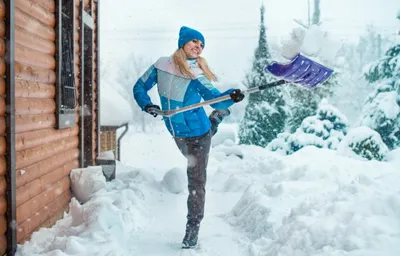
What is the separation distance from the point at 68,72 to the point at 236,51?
66227 mm

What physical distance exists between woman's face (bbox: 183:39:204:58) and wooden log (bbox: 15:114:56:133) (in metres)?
1.54

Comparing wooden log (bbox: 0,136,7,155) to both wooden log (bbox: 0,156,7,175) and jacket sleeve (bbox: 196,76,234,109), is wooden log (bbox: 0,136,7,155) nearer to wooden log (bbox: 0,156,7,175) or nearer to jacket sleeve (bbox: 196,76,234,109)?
wooden log (bbox: 0,156,7,175)

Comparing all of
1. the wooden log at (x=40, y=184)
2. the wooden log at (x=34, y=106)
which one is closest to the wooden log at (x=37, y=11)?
the wooden log at (x=34, y=106)

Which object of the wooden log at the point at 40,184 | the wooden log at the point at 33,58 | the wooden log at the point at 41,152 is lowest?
the wooden log at the point at 40,184

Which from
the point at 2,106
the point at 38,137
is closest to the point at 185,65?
the point at 2,106

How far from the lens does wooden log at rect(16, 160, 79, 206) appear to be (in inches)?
139

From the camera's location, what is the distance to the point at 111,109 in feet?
35.9

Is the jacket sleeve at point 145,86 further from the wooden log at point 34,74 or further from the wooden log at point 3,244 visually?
the wooden log at point 3,244

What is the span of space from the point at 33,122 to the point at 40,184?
66cm

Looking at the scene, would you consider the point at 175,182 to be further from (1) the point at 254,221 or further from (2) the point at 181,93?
(2) the point at 181,93

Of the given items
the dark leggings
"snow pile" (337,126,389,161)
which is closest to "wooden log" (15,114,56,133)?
the dark leggings

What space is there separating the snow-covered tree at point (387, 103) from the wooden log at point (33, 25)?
40.9 ft

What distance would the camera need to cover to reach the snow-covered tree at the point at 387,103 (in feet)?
45.7

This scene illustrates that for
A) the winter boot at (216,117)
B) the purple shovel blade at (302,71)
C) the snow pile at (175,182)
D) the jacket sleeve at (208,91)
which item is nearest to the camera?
the jacket sleeve at (208,91)
